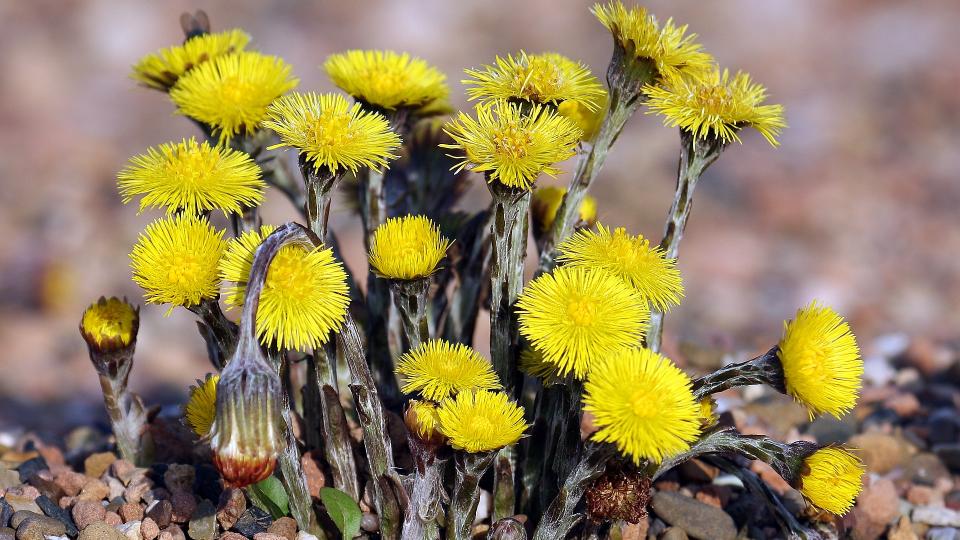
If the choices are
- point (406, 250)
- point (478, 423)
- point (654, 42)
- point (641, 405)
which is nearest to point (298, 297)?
point (406, 250)

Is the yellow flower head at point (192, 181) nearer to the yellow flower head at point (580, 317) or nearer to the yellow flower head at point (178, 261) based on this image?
the yellow flower head at point (178, 261)

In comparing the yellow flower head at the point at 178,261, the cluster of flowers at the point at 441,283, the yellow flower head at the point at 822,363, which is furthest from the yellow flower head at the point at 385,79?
the yellow flower head at the point at 822,363

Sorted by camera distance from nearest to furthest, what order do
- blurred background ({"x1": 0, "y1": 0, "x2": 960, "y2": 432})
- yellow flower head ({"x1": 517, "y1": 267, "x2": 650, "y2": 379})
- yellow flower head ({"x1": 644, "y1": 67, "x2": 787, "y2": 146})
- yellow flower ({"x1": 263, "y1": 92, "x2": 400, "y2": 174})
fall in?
1. yellow flower head ({"x1": 517, "y1": 267, "x2": 650, "y2": 379})
2. yellow flower ({"x1": 263, "y1": 92, "x2": 400, "y2": 174})
3. yellow flower head ({"x1": 644, "y1": 67, "x2": 787, "y2": 146})
4. blurred background ({"x1": 0, "y1": 0, "x2": 960, "y2": 432})

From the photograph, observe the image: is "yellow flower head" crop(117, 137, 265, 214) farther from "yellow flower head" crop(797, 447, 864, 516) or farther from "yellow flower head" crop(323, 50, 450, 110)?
"yellow flower head" crop(797, 447, 864, 516)

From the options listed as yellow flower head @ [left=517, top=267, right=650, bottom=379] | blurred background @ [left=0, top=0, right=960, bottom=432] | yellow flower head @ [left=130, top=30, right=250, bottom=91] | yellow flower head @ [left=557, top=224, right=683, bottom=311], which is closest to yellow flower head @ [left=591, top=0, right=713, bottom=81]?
yellow flower head @ [left=557, top=224, right=683, bottom=311]

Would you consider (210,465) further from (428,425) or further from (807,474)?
(807,474)

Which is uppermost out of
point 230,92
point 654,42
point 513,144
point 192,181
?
point 654,42

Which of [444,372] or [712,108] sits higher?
[712,108]

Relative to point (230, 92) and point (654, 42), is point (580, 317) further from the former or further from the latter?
point (230, 92)
